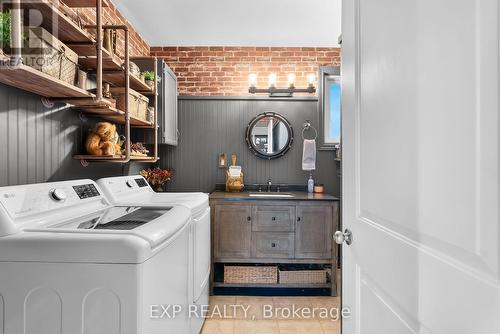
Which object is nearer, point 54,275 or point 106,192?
point 54,275

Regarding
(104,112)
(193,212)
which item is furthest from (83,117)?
(193,212)

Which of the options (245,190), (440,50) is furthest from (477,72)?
(245,190)

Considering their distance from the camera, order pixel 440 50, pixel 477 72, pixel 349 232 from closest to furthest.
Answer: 1. pixel 477 72
2. pixel 440 50
3. pixel 349 232

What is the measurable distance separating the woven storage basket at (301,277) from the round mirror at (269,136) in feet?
4.42

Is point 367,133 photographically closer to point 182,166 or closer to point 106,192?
point 106,192

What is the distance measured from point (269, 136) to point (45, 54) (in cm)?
274

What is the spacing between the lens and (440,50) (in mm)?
762

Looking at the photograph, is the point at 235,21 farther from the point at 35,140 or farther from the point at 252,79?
the point at 35,140

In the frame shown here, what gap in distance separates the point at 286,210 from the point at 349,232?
6.35 ft

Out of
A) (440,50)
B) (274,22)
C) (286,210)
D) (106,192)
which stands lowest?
(286,210)

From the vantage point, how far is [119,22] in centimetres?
307

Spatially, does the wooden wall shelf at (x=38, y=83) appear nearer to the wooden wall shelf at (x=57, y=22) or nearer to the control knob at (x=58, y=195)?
the wooden wall shelf at (x=57, y=22)

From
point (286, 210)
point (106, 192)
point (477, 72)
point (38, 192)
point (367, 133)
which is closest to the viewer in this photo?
point (477, 72)

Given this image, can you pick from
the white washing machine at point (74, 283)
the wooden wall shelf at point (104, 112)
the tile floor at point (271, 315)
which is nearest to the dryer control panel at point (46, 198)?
the white washing machine at point (74, 283)
